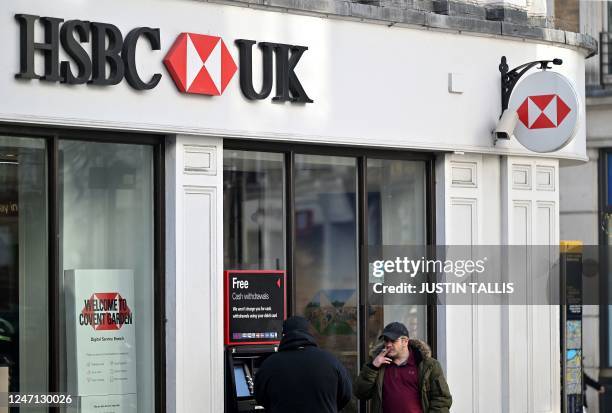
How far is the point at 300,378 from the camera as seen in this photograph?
9000 mm

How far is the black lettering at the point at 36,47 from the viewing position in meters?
9.78

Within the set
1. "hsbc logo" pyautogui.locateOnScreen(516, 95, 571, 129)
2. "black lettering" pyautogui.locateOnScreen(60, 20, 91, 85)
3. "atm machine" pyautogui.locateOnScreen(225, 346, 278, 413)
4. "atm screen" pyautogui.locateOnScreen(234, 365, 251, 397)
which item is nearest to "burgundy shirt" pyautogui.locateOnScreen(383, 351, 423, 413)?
"atm machine" pyautogui.locateOnScreen(225, 346, 278, 413)

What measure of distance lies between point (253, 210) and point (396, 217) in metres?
1.82

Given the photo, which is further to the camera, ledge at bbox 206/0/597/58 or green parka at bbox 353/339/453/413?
ledge at bbox 206/0/597/58

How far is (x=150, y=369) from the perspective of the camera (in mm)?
11016

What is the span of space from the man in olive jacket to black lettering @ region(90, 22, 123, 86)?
3191mm

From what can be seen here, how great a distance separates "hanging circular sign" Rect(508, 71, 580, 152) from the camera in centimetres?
1277

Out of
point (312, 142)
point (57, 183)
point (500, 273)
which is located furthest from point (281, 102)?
point (500, 273)

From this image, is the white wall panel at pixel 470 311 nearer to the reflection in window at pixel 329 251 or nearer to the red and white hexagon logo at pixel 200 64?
the reflection in window at pixel 329 251

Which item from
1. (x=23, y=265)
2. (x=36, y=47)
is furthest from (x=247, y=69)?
(x=23, y=265)

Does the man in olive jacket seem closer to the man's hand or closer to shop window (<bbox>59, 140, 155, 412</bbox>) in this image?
the man's hand

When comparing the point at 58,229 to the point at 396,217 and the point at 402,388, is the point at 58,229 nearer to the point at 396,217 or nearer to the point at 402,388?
the point at 402,388

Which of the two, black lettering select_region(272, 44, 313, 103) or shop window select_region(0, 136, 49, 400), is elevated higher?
black lettering select_region(272, 44, 313, 103)

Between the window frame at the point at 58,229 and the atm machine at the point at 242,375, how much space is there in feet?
2.01
